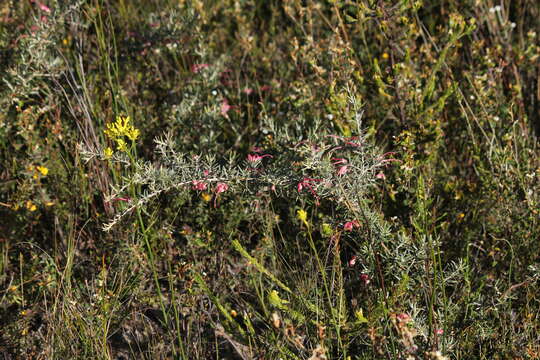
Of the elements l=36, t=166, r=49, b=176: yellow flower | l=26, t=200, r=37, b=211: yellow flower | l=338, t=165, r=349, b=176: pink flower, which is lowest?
l=26, t=200, r=37, b=211: yellow flower

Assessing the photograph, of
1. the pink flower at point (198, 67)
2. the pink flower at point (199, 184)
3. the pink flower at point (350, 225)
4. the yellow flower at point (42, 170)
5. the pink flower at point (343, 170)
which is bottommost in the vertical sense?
the yellow flower at point (42, 170)

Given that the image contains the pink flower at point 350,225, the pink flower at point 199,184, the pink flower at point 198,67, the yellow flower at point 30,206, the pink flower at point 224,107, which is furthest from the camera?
the pink flower at point 198,67

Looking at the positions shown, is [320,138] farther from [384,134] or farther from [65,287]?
[65,287]

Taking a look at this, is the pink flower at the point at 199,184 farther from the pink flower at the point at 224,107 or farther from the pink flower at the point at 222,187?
the pink flower at the point at 224,107

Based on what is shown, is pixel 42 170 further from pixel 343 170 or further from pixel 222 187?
pixel 343 170

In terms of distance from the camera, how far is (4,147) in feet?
9.68

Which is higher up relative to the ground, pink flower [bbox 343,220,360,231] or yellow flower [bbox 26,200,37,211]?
pink flower [bbox 343,220,360,231]

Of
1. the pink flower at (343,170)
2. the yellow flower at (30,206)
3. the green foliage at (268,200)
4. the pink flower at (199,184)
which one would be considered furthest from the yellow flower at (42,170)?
the pink flower at (343,170)

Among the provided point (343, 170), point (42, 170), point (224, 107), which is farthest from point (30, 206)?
point (343, 170)

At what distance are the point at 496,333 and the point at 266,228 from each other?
3.34ft

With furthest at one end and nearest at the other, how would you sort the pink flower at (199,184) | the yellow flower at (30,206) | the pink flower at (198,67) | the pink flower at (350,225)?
the pink flower at (198,67), the yellow flower at (30,206), the pink flower at (199,184), the pink flower at (350,225)

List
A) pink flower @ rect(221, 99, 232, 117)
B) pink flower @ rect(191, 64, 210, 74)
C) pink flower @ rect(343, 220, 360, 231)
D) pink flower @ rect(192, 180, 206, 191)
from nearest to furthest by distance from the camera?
1. pink flower @ rect(343, 220, 360, 231)
2. pink flower @ rect(192, 180, 206, 191)
3. pink flower @ rect(221, 99, 232, 117)
4. pink flower @ rect(191, 64, 210, 74)

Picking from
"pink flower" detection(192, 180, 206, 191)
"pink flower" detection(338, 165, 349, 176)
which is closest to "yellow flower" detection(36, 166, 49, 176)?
"pink flower" detection(192, 180, 206, 191)

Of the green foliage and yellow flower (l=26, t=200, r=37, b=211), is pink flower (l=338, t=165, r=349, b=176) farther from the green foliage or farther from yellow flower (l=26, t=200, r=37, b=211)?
yellow flower (l=26, t=200, r=37, b=211)
